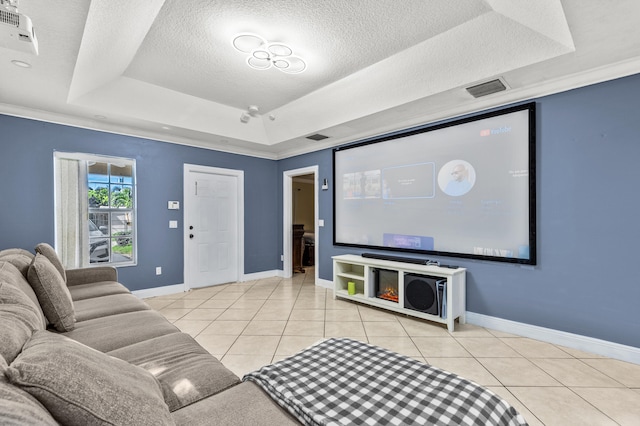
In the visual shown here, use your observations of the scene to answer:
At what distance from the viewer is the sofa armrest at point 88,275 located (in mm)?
3016

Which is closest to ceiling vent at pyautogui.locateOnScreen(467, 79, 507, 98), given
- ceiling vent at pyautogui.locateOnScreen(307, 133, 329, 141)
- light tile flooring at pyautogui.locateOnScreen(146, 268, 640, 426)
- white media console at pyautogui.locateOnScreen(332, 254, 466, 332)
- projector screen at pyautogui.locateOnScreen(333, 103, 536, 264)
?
projector screen at pyautogui.locateOnScreen(333, 103, 536, 264)

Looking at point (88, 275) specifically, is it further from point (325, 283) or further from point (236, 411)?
point (325, 283)

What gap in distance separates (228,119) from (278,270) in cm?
301

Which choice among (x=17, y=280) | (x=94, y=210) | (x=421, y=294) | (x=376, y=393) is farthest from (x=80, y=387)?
(x=94, y=210)

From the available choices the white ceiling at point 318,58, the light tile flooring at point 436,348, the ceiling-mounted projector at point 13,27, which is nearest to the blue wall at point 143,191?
the white ceiling at point 318,58

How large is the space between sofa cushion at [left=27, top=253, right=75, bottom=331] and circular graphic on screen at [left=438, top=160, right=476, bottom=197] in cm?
365

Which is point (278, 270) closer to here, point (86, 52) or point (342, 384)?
point (86, 52)

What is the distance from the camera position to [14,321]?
1050 millimetres

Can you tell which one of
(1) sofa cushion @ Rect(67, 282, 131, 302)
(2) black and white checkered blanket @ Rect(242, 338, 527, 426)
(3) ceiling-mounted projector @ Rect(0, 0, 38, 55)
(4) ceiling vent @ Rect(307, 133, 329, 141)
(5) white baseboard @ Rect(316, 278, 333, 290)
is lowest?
(5) white baseboard @ Rect(316, 278, 333, 290)

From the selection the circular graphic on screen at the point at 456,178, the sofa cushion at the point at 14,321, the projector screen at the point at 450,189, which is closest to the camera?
the sofa cushion at the point at 14,321

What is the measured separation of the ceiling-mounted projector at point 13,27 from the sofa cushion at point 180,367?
178 cm

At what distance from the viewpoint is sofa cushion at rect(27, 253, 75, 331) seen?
72.6 inches

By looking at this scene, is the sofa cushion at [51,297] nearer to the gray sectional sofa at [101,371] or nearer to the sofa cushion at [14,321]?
the gray sectional sofa at [101,371]

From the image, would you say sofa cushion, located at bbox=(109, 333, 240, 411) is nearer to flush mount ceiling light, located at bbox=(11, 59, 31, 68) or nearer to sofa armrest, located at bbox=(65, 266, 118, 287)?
sofa armrest, located at bbox=(65, 266, 118, 287)
